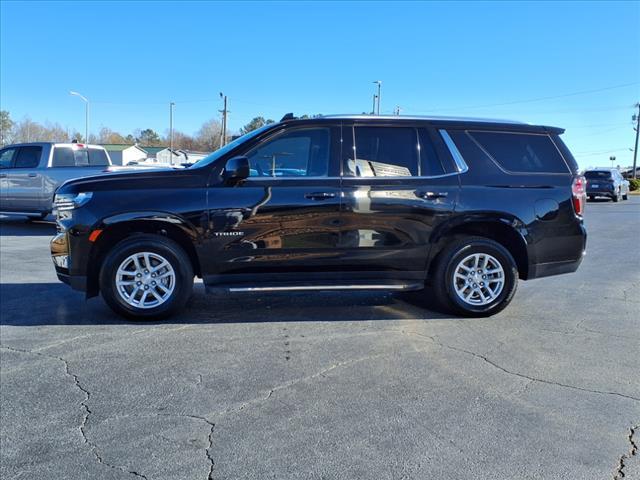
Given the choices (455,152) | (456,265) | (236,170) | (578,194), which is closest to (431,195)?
(455,152)

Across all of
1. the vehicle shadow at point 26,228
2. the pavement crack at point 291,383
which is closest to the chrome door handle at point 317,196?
the pavement crack at point 291,383

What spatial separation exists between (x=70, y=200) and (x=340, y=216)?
2627 mm

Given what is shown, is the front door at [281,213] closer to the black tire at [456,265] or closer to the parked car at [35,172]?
the black tire at [456,265]

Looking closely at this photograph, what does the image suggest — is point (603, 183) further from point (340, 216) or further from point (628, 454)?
point (628, 454)

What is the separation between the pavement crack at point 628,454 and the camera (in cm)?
271

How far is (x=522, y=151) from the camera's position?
5660 mm

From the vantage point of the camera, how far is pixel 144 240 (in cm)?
515

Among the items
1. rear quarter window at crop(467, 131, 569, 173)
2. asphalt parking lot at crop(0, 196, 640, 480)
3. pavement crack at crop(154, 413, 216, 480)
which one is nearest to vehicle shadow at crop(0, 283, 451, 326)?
asphalt parking lot at crop(0, 196, 640, 480)

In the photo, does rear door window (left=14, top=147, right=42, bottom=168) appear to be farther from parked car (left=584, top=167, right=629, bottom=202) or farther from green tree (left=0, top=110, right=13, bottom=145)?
green tree (left=0, top=110, right=13, bottom=145)

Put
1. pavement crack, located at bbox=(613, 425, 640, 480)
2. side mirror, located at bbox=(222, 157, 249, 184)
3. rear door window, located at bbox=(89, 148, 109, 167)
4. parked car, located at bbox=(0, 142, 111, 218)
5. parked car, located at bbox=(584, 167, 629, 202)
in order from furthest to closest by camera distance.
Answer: parked car, located at bbox=(584, 167, 629, 202), rear door window, located at bbox=(89, 148, 109, 167), parked car, located at bbox=(0, 142, 111, 218), side mirror, located at bbox=(222, 157, 249, 184), pavement crack, located at bbox=(613, 425, 640, 480)

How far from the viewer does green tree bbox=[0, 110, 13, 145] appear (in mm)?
80500

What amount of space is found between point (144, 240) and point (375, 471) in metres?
3.34

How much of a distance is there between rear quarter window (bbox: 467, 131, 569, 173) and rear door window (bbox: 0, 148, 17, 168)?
12264mm

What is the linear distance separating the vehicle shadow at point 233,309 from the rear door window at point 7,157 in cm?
822
